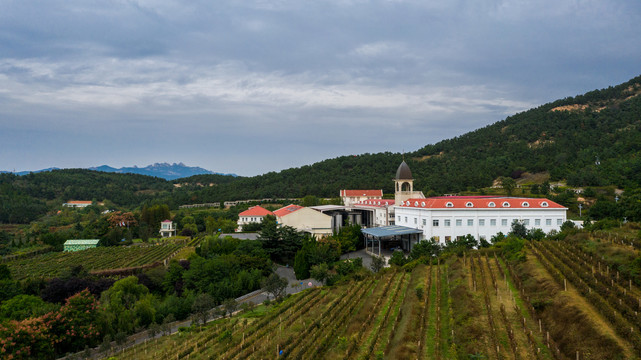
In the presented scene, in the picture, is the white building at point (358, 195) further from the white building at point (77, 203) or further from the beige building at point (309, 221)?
the white building at point (77, 203)

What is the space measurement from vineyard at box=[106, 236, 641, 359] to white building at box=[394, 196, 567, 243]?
13064 millimetres

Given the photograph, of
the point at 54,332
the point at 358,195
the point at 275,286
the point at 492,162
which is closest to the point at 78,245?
the point at 358,195

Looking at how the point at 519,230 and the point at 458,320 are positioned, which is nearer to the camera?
the point at 458,320

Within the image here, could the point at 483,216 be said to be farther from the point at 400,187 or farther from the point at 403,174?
the point at 403,174

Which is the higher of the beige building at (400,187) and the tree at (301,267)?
the beige building at (400,187)

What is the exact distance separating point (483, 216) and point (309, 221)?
18.6 meters

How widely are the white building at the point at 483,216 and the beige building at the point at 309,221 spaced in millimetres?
11878

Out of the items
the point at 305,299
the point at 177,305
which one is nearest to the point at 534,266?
the point at 305,299

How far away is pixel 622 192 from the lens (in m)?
52.2

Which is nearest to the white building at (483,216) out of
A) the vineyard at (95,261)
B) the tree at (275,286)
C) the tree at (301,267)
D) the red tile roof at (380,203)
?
the red tile roof at (380,203)

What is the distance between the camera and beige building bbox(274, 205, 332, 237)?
4616 centimetres

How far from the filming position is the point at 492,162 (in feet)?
265

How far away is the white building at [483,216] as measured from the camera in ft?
125

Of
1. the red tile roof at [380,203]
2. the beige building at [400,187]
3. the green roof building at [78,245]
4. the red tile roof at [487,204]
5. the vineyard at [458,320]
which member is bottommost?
the green roof building at [78,245]
